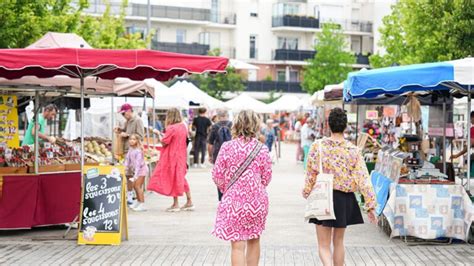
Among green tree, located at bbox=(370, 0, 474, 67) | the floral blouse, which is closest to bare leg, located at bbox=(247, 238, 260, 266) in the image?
the floral blouse

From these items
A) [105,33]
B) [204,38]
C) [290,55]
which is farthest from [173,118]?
[290,55]

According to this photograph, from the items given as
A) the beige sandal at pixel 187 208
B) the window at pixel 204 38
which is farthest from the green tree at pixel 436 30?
the window at pixel 204 38

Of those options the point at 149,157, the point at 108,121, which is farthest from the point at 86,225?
the point at 108,121

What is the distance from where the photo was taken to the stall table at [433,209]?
10.8 meters

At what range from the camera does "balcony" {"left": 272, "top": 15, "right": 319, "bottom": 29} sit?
67.9 meters

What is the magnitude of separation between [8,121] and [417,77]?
18.7 ft

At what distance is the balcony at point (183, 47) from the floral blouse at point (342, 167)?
5434 cm

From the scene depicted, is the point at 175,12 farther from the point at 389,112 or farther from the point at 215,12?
the point at 389,112

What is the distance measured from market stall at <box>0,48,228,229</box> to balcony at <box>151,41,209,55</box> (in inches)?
1966

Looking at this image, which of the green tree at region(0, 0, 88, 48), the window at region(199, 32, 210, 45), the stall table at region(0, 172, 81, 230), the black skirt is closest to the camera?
the black skirt

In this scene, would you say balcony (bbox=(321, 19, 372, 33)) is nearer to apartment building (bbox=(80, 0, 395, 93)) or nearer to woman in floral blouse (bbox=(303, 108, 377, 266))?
apartment building (bbox=(80, 0, 395, 93))

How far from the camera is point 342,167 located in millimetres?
7855

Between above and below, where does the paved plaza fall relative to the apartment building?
below

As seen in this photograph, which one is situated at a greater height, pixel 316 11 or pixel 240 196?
pixel 316 11
